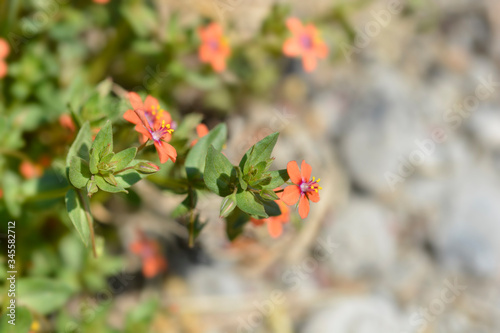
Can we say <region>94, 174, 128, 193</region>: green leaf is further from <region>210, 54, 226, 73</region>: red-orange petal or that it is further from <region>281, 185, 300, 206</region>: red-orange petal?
<region>210, 54, 226, 73</region>: red-orange petal

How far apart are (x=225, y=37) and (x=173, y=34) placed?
34cm

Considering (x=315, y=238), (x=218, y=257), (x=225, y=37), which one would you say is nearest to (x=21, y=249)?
(x=218, y=257)

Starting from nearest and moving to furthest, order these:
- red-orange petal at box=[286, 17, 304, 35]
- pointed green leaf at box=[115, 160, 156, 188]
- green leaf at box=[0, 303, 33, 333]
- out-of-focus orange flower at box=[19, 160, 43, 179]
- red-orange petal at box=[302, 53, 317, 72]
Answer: pointed green leaf at box=[115, 160, 156, 188] → green leaf at box=[0, 303, 33, 333] → out-of-focus orange flower at box=[19, 160, 43, 179] → red-orange petal at box=[286, 17, 304, 35] → red-orange petal at box=[302, 53, 317, 72]

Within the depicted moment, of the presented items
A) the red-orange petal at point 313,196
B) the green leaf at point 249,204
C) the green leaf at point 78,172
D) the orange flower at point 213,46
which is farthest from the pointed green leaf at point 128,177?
the orange flower at point 213,46

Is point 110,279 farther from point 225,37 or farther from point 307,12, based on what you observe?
point 307,12

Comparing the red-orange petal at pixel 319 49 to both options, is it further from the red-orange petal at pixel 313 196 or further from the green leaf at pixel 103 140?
the green leaf at pixel 103 140

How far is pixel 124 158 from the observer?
1.63 m

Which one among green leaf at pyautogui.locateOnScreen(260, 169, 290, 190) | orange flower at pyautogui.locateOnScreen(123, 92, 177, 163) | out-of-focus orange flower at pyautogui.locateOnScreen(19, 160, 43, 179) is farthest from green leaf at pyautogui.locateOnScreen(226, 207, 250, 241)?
out-of-focus orange flower at pyautogui.locateOnScreen(19, 160, 43, 179)

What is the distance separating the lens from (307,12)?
4.07 meters

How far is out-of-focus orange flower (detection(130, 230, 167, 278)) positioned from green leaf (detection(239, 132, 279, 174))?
172cm

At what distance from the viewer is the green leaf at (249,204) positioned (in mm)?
1600

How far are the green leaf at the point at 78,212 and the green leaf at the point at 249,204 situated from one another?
577 mm

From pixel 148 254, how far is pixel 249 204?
5.69 feet

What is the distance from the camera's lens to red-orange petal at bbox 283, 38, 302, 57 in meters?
2.97
